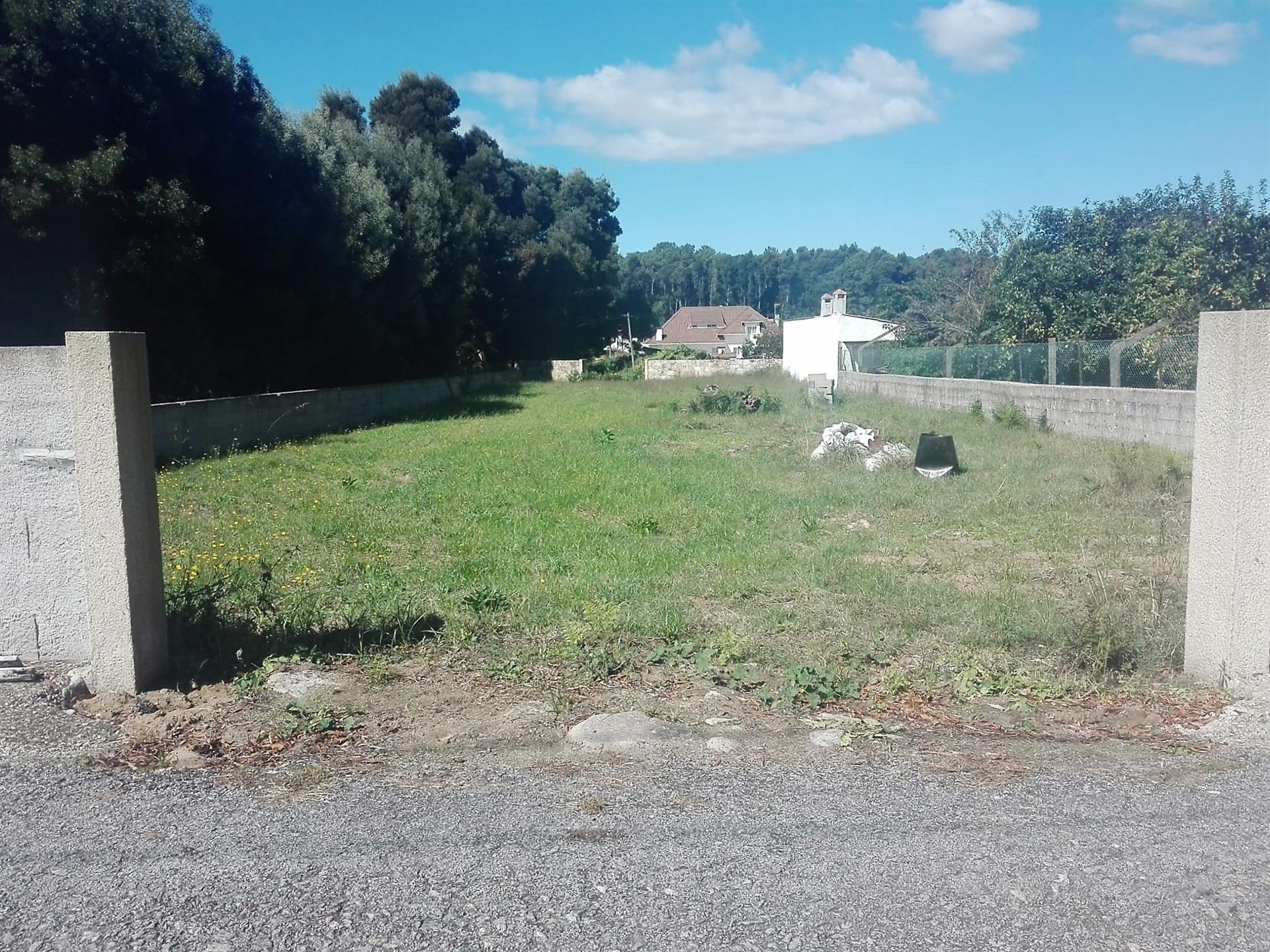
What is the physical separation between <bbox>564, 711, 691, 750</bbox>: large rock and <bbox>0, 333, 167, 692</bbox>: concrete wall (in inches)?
86.6

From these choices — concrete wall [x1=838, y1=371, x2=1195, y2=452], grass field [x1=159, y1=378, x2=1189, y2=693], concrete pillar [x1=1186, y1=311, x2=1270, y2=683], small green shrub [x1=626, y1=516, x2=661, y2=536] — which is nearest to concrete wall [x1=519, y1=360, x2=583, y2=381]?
concrete wall [x1=838, y1=371, x2=1195, y2=452]

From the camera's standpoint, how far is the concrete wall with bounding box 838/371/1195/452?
15.5 meters

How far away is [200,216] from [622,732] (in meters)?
15.8

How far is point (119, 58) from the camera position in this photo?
1644cm

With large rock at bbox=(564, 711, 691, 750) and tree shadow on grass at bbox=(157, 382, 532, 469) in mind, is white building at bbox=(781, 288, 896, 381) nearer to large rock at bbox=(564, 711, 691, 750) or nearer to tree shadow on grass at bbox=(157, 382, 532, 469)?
tree shadow on grass at bbox=(157, 382, 532, 469)

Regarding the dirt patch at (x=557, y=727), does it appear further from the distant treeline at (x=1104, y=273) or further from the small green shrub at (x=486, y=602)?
the distant treeline at (x=1104, y=273)

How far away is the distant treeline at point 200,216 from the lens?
15.7 metres

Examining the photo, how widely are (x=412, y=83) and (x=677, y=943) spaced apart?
4557 cm

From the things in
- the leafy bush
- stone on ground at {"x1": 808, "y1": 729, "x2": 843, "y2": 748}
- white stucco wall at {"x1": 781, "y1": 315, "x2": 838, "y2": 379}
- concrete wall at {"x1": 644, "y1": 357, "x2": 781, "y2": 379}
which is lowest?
stone on ground at {"x1": 808, "y1": 729, "x2": 843, "y2": 748}

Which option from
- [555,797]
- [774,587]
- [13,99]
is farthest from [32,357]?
[13,99]

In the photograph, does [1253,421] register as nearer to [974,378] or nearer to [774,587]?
[774,587]

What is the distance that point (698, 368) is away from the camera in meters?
56.8

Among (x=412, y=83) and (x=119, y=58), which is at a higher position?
(x=412, y=83)

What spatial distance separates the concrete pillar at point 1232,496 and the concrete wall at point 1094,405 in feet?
20.5
